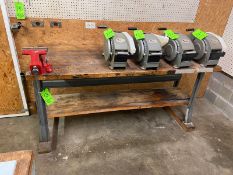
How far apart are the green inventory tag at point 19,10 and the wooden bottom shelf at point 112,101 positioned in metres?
0.83

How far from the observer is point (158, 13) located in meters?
2.19

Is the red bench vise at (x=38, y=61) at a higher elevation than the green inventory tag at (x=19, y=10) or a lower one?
lower

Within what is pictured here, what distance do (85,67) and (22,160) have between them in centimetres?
106

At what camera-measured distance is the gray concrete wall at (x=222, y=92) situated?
2.60m

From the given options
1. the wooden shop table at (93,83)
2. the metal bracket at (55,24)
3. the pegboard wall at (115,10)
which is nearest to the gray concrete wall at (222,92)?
the wooden shop table at (93,83)

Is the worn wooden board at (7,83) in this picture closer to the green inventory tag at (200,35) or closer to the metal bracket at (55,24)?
the metal bracket at (55,24)

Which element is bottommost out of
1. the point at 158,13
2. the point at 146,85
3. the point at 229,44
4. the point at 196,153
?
the point at 196,153

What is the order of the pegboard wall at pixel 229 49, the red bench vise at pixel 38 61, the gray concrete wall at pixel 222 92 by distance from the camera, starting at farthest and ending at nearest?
the gray concrete wall at pixel 222 92 → the pegboard wall at pixel 229 49 → the red bench vise at pixel 38 61

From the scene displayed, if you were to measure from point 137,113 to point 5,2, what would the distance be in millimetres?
1802

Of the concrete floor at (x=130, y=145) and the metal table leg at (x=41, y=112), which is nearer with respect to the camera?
the metal table leg at (x=41, y=112)

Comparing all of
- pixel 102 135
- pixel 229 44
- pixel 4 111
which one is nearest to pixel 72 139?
pixel 102 135

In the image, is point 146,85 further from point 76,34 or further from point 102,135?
point 76,34

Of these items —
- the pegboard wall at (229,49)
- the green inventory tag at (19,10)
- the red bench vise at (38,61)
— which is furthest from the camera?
the pegboard wall at (229,49)

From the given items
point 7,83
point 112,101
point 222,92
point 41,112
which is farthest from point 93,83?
point 222,92
